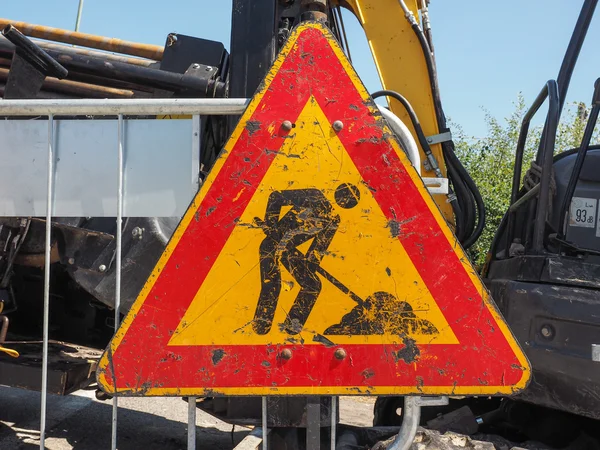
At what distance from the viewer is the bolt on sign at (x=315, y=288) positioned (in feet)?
6.15

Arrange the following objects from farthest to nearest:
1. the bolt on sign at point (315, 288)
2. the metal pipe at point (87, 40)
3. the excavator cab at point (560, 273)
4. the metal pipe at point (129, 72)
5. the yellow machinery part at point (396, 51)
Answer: the metal pipe at point (87, 40) < the yellow machinery part at point (396, 51) < the metal pipe at point (129, 72) < the excavator cab at point (560, 273) < the bolt on sign at point (315, 288)

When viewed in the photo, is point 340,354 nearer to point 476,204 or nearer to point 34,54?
point 476,204

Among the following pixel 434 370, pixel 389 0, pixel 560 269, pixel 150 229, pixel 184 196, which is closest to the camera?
pixel 434 370

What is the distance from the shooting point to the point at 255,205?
1.91 metres

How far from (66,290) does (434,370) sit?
8.60 feet

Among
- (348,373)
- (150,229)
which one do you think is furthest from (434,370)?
(150,229)

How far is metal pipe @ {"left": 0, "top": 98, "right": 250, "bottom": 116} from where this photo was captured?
2076 mm

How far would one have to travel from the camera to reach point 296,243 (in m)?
1.91

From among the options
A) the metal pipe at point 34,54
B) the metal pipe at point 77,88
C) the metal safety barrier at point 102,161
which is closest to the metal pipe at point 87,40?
the metal pipe at point 77,88

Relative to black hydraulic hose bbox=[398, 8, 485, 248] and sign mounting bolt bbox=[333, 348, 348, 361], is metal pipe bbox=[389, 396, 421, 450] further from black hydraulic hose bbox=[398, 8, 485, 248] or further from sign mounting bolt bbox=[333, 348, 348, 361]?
black hydraulic hose bbox=[398, 8, 485, 248]

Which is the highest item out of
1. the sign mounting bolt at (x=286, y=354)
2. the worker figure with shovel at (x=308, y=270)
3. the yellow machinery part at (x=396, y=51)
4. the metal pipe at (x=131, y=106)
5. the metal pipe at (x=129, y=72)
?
the yellow machinery part at (x=396, y=51)

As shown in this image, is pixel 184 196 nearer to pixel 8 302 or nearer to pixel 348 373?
pixel 348 373

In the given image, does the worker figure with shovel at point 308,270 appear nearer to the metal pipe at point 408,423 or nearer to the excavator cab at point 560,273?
the metal pipe at point 408,423

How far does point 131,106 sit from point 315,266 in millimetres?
879
